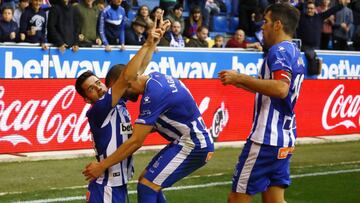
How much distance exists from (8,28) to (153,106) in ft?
25.7

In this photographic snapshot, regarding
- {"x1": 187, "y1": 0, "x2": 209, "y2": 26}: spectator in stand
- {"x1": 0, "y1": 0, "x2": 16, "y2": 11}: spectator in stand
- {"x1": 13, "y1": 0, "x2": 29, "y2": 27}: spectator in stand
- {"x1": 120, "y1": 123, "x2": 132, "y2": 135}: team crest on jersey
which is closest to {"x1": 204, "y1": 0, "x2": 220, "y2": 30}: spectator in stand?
{"x1": 187, "y1": 0, "x2": 209, "y2": 26}: spectator in stand

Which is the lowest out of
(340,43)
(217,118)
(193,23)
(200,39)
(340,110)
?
(340,110)

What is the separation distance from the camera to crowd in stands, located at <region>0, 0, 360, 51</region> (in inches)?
514

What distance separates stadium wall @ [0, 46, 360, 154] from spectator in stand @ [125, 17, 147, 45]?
0.96 metres

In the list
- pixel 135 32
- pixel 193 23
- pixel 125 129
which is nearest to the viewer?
pixel 125 129

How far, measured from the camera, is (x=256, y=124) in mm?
6422

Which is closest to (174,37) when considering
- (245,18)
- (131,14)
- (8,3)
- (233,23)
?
(131,14)

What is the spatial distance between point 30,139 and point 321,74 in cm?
685

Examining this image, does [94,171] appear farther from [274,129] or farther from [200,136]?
[274,129]

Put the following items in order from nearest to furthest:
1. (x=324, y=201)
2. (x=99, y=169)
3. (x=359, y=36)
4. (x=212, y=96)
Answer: (x=99, y=169) → (x=324, y=201) → (x=212, y=96) → (x=359, y=36)

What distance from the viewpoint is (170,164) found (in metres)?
5.94

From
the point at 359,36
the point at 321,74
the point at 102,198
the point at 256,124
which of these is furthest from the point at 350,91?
the point at 102,198

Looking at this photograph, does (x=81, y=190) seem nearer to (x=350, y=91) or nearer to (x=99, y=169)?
(x=99, y=169)

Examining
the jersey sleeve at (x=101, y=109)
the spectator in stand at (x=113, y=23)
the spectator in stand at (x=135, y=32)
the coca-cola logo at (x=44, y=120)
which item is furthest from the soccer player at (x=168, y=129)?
the spectator in stand at (x=135, y=32)
